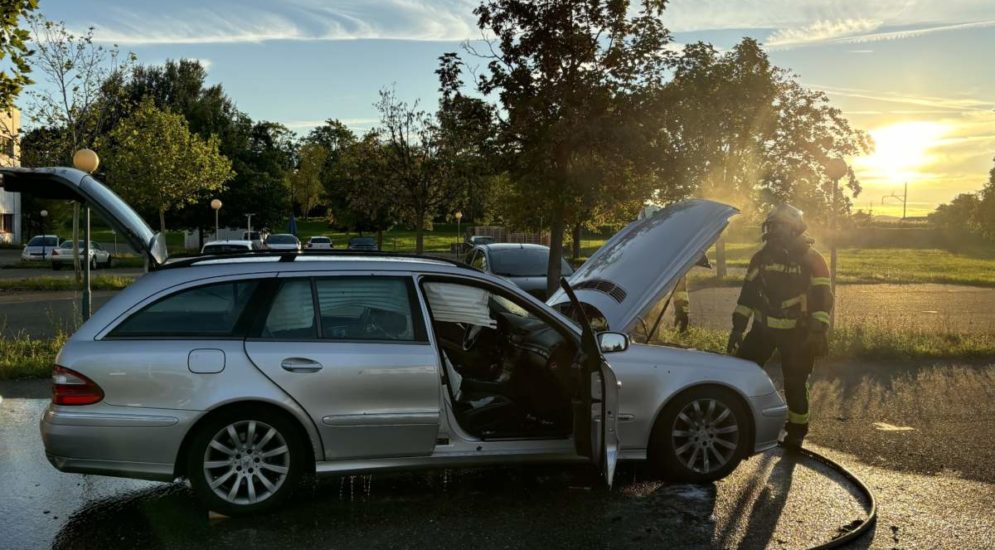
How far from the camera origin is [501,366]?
562 cm

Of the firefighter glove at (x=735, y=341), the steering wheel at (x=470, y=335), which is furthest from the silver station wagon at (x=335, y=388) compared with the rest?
the firefighter glove at (x=735, y=341)

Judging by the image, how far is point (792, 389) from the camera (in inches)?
240

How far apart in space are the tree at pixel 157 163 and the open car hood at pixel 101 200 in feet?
96.6

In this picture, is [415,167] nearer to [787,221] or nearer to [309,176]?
Answer: [787,221]

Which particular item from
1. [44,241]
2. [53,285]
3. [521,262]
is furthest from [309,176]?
[521,262]

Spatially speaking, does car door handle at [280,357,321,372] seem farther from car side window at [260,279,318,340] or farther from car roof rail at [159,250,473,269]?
car roof rail at [159,250,473,269]

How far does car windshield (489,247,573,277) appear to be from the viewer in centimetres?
1396

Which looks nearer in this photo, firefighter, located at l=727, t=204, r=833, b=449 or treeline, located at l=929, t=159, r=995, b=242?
firefighter, located at l=727, t=204, r=833, b=449

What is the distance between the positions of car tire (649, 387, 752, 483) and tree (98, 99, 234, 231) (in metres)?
32.4

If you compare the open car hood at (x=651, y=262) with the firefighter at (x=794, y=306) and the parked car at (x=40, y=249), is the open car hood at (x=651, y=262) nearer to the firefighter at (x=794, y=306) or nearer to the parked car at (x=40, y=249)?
the firefighter at (x=794, y=306)

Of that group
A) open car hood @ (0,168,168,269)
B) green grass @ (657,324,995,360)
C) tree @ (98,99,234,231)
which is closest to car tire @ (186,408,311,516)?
open car hood @ (0,168,168,269)

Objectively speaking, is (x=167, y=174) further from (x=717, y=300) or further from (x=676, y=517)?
→ (x=676, y=517)

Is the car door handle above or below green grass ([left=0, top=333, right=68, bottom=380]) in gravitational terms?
above

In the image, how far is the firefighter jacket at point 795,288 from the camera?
19.6 feet
